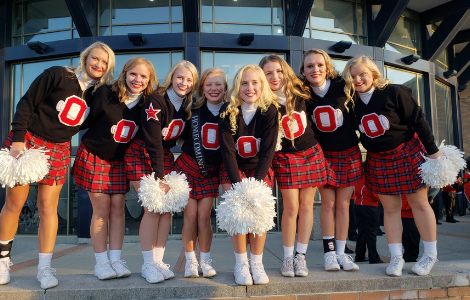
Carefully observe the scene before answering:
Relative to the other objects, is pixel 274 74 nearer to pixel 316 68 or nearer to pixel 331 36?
pixel 316 68

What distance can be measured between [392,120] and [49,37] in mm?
10208

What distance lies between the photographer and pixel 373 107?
9.50 feet

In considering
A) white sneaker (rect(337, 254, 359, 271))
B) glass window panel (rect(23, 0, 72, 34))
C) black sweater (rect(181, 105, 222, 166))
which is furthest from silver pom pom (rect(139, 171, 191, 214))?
glass window panel (rect(23, 0, 72, 34))

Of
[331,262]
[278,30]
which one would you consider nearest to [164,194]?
[331,262]

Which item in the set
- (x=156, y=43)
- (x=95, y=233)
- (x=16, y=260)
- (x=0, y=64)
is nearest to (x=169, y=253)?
(x=16, y=260)

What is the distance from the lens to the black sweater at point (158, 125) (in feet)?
8.81

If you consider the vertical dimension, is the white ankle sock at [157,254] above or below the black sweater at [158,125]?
below

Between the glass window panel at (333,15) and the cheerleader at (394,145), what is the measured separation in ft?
24.8

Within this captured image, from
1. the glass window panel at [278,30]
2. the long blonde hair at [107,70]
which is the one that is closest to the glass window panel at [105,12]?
the glass window panel at [278,30]

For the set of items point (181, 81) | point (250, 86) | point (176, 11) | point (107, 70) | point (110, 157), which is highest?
point (176, 11)

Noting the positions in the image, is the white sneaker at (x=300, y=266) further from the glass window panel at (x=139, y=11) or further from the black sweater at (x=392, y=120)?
the glass window panel at (x=139, y=11)

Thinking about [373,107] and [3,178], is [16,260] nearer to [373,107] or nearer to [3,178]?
[3,178]

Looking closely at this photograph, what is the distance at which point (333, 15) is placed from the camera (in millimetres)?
10062

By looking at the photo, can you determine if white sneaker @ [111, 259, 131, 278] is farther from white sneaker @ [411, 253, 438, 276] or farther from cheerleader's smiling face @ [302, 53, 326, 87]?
white sneaker @ [411, 253, 438, 276]
